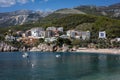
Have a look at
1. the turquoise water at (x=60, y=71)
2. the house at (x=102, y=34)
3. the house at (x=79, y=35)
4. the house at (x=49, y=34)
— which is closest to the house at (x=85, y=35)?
the house at (x=79, y=35)

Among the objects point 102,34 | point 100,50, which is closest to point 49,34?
point 102,34

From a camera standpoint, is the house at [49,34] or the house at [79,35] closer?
the house at [79,35]

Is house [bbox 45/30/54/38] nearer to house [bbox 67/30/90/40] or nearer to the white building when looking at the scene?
house [bbox 67/30/90/40]

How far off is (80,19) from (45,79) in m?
145

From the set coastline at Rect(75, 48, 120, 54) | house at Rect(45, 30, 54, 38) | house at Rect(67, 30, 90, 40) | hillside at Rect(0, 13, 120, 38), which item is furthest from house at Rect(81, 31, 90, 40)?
house at Rect(45, 30, 54, 38)

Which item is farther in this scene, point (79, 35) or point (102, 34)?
point (79, 35)

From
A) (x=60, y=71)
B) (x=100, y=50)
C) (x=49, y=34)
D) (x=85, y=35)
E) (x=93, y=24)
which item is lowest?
(x=100, y=50)

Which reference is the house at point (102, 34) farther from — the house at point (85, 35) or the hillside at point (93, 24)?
the house at point (85, 35)

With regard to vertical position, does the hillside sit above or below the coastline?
above

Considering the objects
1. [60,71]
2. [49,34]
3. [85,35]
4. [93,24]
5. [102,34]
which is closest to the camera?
[60,71]

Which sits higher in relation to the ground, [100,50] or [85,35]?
[85,35]

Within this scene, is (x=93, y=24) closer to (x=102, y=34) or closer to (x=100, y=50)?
(x=102, y=34)

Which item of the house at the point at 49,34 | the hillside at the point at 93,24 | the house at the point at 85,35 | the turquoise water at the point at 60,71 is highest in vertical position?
the hillside at the point at 93,24

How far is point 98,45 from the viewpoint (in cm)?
12325
